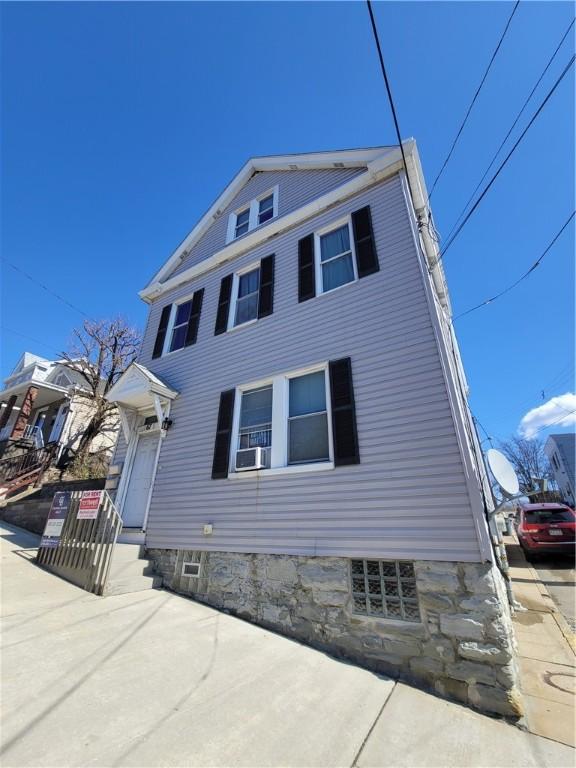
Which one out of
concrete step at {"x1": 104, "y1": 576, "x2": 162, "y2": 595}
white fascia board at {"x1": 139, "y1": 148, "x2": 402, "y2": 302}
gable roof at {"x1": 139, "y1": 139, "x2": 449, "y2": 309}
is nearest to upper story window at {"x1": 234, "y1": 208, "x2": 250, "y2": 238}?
gable roof at {"x1": 139, "y1": 139, "x2": 449, "y2": 309}

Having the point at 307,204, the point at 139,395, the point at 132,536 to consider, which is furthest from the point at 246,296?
the point at 132,536

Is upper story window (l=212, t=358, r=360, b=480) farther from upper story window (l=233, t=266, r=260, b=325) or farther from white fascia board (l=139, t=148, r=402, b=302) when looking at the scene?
white fascia board (l=139, t=148, r=402, b=302)

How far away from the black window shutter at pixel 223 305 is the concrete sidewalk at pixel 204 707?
5381 millimetres

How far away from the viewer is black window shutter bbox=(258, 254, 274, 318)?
6.74 meters

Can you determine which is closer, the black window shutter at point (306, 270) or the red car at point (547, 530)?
the black window shutter at point (306, 270)

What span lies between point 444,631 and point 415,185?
722cm

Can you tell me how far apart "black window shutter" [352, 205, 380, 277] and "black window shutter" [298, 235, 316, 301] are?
931 millimetres

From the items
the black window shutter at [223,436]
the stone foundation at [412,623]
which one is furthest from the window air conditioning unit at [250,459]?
the stone foundation at [412,623]

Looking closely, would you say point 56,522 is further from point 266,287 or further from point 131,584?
point 266,287

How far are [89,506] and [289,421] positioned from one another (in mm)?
3547

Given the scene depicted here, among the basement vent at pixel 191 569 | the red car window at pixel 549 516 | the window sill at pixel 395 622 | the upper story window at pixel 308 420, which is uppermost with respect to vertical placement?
the upper story window at pixel 308 420

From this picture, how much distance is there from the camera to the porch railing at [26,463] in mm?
10836

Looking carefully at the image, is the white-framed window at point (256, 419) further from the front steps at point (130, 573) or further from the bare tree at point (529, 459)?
the bare tree at point (529, 459)

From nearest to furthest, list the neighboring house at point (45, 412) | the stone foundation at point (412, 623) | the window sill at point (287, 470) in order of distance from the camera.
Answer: the stone foundation at point (412, 623)
the window sill at point (287, 470)
the neighboring house at point (45, 412)
